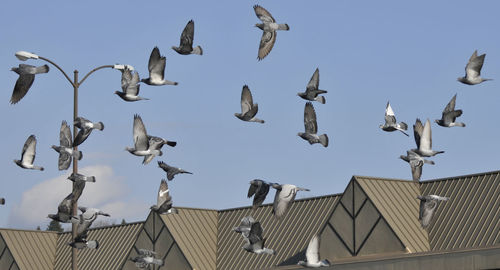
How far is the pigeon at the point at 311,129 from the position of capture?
3219 centimetres

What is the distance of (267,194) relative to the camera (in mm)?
32406

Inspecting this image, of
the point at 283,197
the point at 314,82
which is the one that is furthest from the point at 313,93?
the point at 283,197

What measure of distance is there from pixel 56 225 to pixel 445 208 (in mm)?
133358

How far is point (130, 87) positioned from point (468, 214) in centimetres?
2177

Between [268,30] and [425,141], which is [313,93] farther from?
[425,141]

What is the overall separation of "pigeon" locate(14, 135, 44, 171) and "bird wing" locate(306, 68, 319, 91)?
9753 millimetres

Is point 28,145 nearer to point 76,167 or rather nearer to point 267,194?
point 76,167

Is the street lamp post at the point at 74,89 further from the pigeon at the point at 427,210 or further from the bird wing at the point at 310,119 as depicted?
the pigeon at the point at 427,210

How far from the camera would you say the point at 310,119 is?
33094mm

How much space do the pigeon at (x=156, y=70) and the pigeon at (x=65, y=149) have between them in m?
4.67

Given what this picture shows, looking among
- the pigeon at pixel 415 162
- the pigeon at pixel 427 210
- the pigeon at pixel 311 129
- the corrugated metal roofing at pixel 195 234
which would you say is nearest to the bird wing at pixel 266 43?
the pigeon at pixel 311 129

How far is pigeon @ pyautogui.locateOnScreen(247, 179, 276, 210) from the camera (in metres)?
31.9

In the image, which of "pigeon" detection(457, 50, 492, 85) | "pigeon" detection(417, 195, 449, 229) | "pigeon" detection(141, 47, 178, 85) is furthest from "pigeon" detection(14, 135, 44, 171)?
"pigeon" detection(457, 50, 492, 85)

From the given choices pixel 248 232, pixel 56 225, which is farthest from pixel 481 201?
pixel 56 225
